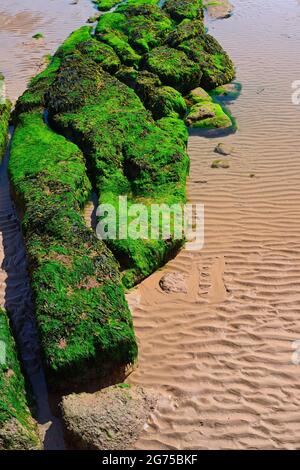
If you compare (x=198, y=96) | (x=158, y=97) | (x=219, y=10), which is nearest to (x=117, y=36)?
(x=198, y=96)

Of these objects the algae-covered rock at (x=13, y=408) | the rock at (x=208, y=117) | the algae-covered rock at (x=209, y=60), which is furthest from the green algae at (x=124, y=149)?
the algae-covered rock at (x=209, y=60)

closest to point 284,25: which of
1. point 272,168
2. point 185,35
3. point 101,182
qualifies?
point 185,35

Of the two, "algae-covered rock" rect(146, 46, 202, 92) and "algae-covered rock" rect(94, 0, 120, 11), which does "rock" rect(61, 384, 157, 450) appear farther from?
"algae-covered rock" rect(94, 0, 120, 11)

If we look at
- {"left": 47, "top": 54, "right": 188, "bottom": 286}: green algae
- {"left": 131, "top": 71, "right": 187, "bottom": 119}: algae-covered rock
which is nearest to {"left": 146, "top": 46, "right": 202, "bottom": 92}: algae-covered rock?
{"left": 131, "top": 71, "right": 187, "bottom": 119}: algae-covered rock

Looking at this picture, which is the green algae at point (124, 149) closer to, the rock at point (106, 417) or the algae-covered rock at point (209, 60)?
the rock at point (106, 417)
